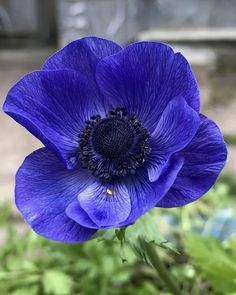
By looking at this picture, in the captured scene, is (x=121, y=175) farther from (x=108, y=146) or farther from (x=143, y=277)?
(x=143, y=277)

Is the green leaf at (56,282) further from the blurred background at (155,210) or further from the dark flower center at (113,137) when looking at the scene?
the dark flower center at (113,137)

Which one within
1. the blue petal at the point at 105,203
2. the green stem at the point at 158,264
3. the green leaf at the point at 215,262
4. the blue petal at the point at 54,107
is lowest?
the green leaf at the point at 215,262

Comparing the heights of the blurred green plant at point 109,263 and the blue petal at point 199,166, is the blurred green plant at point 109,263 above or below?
below

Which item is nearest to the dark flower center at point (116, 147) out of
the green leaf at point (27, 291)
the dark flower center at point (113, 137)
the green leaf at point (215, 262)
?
the dark flower center at point (113, 137)

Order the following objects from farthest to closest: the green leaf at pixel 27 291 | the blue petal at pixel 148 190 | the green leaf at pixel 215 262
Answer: the green leaf at pixel 27 291 < the green leaf at pixel 215 262 < the blue petal at pixel 148 190

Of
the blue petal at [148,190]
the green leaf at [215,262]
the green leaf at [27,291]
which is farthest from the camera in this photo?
the green leaf at [27,291]

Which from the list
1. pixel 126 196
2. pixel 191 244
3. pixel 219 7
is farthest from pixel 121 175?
pixel 219 7

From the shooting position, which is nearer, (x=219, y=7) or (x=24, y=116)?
(x=24, y=116)
